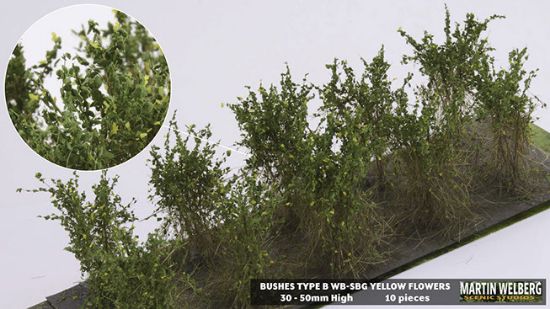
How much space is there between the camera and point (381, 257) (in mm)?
5227

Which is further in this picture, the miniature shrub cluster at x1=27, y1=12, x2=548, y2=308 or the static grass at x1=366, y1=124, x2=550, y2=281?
the static grass at x1=366, y1=124, x2=550, y2=281

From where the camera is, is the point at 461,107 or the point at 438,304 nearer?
the point at 438,304

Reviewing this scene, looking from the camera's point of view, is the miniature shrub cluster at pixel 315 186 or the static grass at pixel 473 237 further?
the static grass at pixel 473 237

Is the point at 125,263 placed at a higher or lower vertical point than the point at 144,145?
lower

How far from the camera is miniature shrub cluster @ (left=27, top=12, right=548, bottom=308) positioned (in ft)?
15.6

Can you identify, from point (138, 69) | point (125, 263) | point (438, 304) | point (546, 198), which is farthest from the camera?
point (138, 69)

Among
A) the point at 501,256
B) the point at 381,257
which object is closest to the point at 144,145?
the point at 381,257

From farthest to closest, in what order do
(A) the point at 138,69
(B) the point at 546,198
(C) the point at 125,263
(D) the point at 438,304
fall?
(A) the point at 138,69 < (B) the point at 546,198 < (D) the point at 438,304 < (C) the point at 125,263

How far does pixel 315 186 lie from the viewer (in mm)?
4953

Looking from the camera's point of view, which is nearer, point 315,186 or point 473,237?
point 315,186

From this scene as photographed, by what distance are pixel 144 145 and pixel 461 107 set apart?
1.85 meters

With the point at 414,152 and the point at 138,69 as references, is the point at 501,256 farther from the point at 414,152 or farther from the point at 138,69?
the point at 138,69

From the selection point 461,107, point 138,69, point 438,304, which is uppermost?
point 138,69

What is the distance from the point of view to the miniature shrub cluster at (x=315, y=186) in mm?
4754
